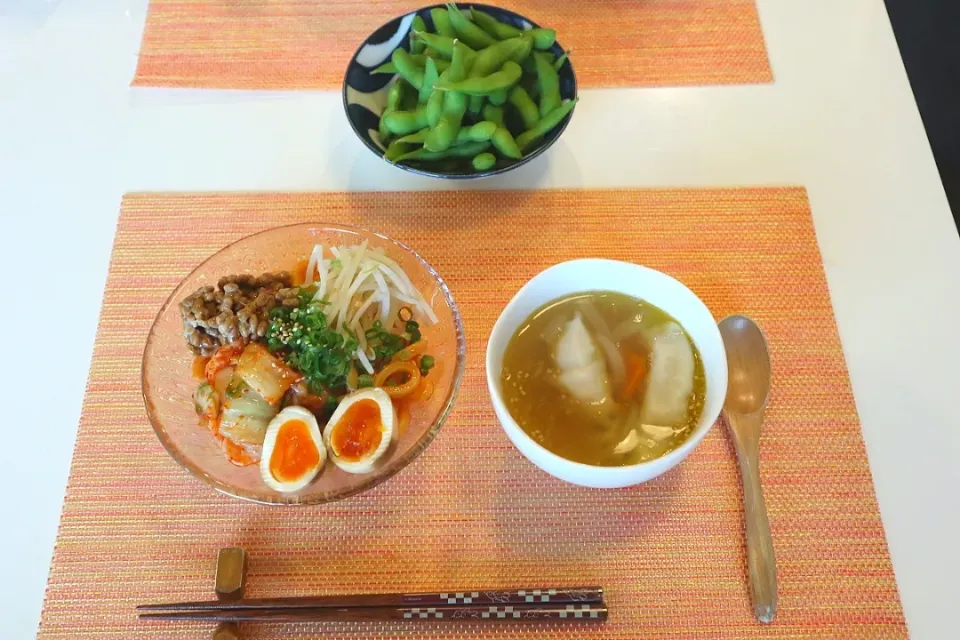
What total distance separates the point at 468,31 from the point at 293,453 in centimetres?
90

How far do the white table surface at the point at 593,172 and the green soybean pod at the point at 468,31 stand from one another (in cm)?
27

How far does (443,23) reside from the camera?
4.29 ft

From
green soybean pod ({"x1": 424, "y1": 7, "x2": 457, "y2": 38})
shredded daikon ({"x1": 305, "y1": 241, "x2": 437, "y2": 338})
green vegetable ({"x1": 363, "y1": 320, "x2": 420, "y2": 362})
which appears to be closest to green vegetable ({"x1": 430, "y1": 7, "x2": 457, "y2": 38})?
green soybean pod ({"x1": 424, "y1": 7, "x2": 457, "y2": 38})

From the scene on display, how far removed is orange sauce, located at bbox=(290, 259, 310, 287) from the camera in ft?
3.83

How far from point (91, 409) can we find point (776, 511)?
119cm

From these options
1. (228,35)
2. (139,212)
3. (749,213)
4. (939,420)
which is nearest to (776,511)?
(939,420)

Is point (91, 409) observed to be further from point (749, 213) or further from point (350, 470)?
point (749, 213)

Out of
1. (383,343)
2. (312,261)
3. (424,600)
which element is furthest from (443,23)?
(424,600)

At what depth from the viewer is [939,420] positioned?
1107 millimetres

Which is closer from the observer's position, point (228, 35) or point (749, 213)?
point (749, 213)

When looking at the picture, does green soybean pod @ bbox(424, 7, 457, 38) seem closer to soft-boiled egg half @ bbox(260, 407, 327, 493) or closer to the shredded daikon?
the shredded daikon

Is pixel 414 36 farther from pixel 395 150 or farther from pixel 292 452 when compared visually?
pixel 292 452

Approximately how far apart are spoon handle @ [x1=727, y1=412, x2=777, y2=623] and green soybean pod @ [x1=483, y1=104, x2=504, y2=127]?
2.30 feet

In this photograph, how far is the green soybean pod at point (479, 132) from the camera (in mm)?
1182
